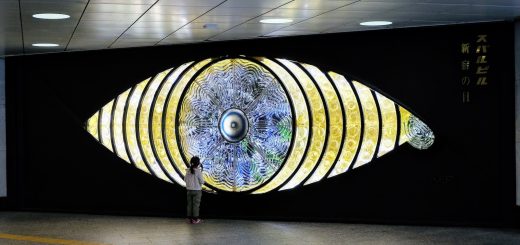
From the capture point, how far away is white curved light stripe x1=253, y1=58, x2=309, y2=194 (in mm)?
13977

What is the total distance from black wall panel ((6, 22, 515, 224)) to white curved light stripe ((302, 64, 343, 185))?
10.9 inches

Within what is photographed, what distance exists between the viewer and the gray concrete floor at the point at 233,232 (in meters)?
11.6

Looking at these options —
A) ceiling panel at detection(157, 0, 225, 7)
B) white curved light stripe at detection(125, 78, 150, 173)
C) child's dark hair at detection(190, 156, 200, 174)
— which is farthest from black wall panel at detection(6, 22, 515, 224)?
ceiling panel at detection(157, 0, 225, 7)

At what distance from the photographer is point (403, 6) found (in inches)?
403

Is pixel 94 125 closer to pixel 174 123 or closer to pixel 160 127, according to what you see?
pixel 160 127

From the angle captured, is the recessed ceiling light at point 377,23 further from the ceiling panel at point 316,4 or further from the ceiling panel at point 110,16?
the ceiling panel at point 110,16

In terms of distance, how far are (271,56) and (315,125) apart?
134 cm

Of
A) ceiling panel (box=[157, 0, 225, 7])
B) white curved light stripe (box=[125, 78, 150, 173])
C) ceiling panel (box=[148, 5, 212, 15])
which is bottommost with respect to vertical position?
white curved light stripe (box=[125, 78, 150, 173])

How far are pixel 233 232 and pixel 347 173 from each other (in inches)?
82.0

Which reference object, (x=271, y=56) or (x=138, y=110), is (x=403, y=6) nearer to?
(x=271, y=56)

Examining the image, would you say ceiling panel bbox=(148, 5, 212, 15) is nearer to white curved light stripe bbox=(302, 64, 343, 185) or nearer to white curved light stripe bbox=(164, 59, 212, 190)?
white curved light stripe bbox=(302, 64, 343, 185)

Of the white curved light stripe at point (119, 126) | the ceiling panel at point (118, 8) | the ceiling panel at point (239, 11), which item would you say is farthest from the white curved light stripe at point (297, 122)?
the ceiling panel at point (118, 8)

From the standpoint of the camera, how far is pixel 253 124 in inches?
562

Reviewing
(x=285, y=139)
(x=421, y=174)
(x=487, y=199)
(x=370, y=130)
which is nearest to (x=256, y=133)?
(x=285, y=139)
